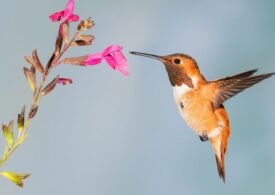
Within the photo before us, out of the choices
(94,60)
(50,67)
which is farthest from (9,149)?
(94,60)

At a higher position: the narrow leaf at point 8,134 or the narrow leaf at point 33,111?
the narrow leaf at point 33,111

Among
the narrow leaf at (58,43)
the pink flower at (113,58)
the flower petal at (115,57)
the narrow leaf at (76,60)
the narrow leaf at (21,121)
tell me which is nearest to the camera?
the narrow leaf at (21,121)

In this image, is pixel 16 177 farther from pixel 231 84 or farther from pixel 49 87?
pixel 231 84

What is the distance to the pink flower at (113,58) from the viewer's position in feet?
11.4

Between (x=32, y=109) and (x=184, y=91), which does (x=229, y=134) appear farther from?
(x=32, y=109)

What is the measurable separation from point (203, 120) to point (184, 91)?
47cm

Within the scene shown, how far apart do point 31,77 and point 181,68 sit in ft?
7.75

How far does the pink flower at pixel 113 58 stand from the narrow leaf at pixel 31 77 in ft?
1.89

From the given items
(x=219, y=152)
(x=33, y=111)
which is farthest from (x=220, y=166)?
(x=33, y=111)

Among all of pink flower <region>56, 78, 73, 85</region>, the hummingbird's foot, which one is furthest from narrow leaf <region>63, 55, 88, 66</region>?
the hummingbird's foot

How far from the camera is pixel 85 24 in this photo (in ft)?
9.87

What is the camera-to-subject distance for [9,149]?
8.45 ft

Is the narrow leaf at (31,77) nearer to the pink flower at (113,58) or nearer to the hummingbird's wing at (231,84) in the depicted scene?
the pink flower at (113,58)

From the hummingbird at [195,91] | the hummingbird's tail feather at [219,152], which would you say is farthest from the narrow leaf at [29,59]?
the hummingbird's tail feather at [219,152]
